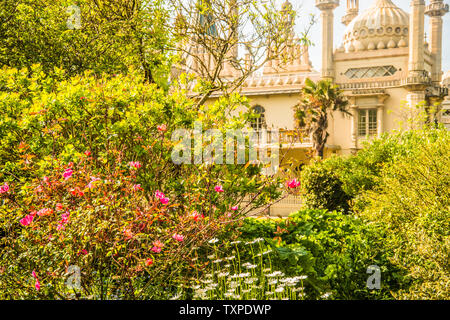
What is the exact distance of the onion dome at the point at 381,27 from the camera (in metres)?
32.1

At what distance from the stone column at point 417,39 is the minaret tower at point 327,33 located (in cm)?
549

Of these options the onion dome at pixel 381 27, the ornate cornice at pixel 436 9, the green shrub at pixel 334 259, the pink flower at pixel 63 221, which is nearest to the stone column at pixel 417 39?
the onion dome at pixel 381 27

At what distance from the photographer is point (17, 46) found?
32.1 feet

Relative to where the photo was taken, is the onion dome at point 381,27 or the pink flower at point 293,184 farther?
the onion dome at point 381,27

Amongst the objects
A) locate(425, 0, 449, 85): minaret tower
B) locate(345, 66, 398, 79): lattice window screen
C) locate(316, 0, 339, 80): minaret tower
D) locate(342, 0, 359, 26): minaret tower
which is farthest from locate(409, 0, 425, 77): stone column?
locate(342, 0, 359, 26): minaret tower

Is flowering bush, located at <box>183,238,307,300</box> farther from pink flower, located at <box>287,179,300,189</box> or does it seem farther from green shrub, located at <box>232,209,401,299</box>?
pink flower, located at <box>287,179,300,189</box>

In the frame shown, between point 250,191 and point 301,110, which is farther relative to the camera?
point 301,110

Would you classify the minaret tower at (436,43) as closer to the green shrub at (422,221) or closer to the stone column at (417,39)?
the stone column at (417,39)

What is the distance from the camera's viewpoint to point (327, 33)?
31891 millimetres

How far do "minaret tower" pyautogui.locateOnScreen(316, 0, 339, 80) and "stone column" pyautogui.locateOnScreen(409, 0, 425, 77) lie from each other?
5.49 metres

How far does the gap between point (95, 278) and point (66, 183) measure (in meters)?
1.08
